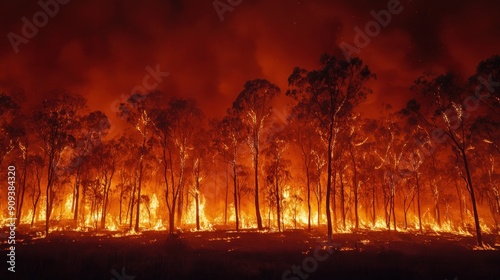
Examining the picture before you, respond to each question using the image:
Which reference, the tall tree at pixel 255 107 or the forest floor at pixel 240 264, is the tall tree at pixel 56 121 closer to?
the forest floor at pixel 240 264

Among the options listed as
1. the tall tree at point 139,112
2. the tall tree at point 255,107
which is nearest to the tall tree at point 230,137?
the tall tree at point 255,107

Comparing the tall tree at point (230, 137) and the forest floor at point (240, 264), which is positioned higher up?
the tall tree at point (230, 137)

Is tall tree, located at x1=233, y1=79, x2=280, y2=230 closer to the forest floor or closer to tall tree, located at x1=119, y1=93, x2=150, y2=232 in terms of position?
tall tree, located at x1=119, y1=93, x2=150, y2=232

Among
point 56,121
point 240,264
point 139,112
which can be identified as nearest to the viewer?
point 240,264

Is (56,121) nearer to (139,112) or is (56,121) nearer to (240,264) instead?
(139,112)

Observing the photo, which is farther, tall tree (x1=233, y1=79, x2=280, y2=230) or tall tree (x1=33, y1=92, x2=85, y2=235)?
tall tree (x1=233, y1=79, x2=280, y2=230)

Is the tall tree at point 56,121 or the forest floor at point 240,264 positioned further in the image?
the tall tree at point 56,121

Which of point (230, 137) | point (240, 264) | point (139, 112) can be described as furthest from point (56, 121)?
point (240, 264)

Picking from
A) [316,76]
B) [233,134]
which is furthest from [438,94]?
[233,134]

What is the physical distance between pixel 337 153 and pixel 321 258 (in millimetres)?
29780

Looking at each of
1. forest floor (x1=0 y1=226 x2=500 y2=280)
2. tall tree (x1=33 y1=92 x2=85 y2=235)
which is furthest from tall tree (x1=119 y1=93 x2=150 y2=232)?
forest floor (x1=0 y1=226 x2=500 y2=280)

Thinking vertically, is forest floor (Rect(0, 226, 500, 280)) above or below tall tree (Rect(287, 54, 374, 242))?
below

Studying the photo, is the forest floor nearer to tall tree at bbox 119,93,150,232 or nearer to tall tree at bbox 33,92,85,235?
tall tree at bbox 33,92,85,235

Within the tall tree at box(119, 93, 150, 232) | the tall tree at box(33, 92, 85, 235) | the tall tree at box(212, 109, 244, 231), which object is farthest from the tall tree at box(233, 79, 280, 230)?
the tall tree at box(33, 92, 85, 235)
